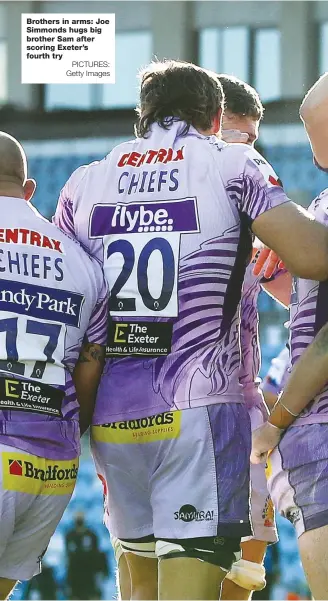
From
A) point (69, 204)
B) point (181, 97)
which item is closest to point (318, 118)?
point (181, 97)

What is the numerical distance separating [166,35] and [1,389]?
8.19 metres

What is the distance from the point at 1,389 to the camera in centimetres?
302

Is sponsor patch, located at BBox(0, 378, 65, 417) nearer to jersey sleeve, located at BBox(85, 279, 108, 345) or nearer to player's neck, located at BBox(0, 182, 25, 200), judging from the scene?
jersey sleeve, located at BBox(85, 279, 108, 345)

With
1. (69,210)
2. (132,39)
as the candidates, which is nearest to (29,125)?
(132,39)

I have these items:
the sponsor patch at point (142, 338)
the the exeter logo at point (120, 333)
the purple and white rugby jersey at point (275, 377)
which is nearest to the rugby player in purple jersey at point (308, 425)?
the sponsor patch at point (142, 338)

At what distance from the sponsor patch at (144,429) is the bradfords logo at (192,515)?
0.65ft

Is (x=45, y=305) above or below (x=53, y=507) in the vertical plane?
above

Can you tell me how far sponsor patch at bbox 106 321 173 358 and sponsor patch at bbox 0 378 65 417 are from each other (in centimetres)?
23

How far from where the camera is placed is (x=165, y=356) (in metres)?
3.11

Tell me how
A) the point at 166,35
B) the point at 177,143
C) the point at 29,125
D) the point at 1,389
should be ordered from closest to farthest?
the point at 1,389
the point at 177,143
the point at 166,35
the point at 29,125

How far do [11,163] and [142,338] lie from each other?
2.18ft

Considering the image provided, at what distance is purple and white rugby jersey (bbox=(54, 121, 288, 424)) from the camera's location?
3104 millimetres

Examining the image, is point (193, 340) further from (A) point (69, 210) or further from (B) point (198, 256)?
(A) point (69, 210)
